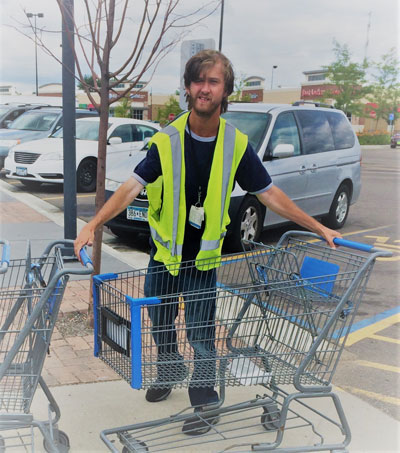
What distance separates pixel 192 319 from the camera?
3033 millimetres

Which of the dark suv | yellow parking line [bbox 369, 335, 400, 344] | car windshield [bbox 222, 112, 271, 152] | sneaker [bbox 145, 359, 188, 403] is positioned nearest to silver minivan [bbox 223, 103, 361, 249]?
car windshield [bbox 222, 112, 271, 152]

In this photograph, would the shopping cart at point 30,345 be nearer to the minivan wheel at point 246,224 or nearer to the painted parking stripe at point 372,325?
the painted parking stripe at point 372,325

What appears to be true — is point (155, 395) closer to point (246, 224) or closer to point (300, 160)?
point (246, 224)

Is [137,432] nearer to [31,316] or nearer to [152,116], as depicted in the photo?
[31,316]

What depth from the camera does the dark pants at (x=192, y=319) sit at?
112 inches

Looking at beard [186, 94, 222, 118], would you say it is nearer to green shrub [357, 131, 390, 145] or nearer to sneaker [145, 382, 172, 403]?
sneaker [145, 382, 172, 403]

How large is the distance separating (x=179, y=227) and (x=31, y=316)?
97 centimetres

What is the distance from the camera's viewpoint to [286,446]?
3.15 meters

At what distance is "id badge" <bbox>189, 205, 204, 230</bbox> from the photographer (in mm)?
3021

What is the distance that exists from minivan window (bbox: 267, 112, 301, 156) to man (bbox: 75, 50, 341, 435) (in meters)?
4.61

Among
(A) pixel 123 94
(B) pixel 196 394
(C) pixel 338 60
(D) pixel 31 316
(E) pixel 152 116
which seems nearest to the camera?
(D) pixel 31 316

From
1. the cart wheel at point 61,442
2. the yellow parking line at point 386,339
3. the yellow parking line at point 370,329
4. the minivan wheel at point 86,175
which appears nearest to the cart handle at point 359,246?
the cart wheel at point 61,442

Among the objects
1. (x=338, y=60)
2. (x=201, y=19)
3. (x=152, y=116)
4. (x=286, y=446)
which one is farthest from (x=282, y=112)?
(x=152, y=116)

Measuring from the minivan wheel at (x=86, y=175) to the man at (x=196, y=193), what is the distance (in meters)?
9.66
